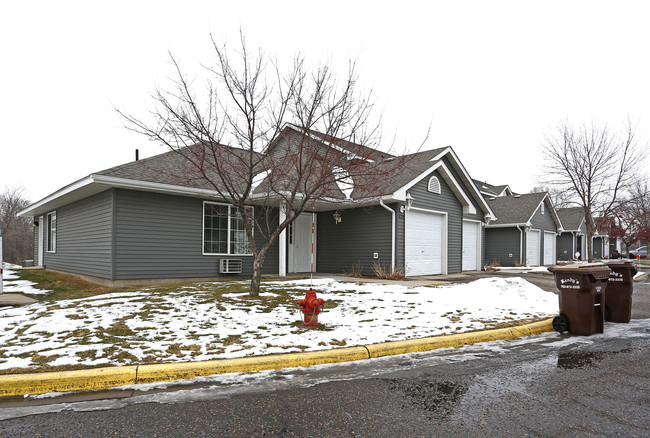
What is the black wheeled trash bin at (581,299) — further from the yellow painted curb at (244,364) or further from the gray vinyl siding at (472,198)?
the gray vinyl siding at (472,198)

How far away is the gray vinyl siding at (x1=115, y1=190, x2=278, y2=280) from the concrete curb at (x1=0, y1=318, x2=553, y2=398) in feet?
24.8

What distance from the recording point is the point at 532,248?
2647 centimetres

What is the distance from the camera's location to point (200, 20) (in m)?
8.05

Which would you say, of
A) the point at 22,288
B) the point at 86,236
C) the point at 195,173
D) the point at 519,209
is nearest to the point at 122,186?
the point at 195,173

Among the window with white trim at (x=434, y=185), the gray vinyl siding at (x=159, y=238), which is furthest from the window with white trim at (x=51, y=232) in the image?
the window with white trim at (x=434, y=185)

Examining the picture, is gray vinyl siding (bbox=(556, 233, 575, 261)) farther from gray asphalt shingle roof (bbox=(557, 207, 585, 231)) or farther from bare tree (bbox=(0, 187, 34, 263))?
bare tree (bbox=(0, 187, 34, 263))

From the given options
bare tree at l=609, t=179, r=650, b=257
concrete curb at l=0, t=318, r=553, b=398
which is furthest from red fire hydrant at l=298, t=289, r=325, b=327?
bare tree at l=609, t=179, r=650, b=257

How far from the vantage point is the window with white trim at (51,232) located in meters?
17.3

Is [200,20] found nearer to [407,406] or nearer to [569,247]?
[407,406]

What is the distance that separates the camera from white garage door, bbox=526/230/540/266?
2580cm

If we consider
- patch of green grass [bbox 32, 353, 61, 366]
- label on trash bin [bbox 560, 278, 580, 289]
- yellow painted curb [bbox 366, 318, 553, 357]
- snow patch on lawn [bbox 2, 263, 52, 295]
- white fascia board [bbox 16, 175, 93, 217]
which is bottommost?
snow patch on lawn [bbox 2, 263, 52, 295]

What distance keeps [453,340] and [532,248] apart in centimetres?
2380

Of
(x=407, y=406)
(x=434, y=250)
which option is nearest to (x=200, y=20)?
(x=407, y=406)

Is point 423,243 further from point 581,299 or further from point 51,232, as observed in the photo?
point 51,232
